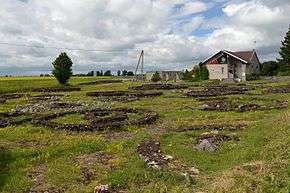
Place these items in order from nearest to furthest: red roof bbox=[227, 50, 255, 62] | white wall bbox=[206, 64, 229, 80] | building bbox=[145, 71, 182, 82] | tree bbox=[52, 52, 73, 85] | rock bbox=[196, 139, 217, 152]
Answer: rock bbox=[196, 139, 217, 152] < tree bbox=[52, 52, 73, 85] < white wall bbox=[206, 64, 229, 80] < red roof bbox=[227, 50, 255, 62] < building bbox=[145, 71, 182, 82]

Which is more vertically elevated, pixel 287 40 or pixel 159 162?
pixel 287 40

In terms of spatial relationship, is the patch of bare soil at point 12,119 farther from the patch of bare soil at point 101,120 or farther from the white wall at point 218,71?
the white wall at point 218,71

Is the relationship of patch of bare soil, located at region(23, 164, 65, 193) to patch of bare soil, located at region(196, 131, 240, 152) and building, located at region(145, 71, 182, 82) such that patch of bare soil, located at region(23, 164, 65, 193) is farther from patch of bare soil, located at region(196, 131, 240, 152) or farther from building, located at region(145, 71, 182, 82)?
building, located at region(145, 71, 182, 82)

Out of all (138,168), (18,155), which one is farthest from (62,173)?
(18,155)

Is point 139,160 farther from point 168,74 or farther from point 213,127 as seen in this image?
point 168,74

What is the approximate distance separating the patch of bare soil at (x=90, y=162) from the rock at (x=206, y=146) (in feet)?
13.7

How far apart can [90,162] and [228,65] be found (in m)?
90.4

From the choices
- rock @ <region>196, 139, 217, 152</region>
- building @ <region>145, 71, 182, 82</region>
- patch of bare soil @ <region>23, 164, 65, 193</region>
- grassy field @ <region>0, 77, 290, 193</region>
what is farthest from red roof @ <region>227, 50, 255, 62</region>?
patch of bare soil @ <region>23, 164, 65, 193</region>

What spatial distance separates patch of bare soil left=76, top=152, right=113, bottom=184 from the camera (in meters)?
18.3

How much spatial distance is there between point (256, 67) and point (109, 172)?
3941 inches

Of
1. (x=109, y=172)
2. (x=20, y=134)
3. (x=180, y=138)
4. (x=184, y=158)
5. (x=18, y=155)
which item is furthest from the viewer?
(x=20, y=134)

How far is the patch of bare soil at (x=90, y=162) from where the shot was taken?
1833 cm

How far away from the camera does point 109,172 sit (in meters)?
18.4

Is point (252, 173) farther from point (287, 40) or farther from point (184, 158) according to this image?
point (287, 40)
